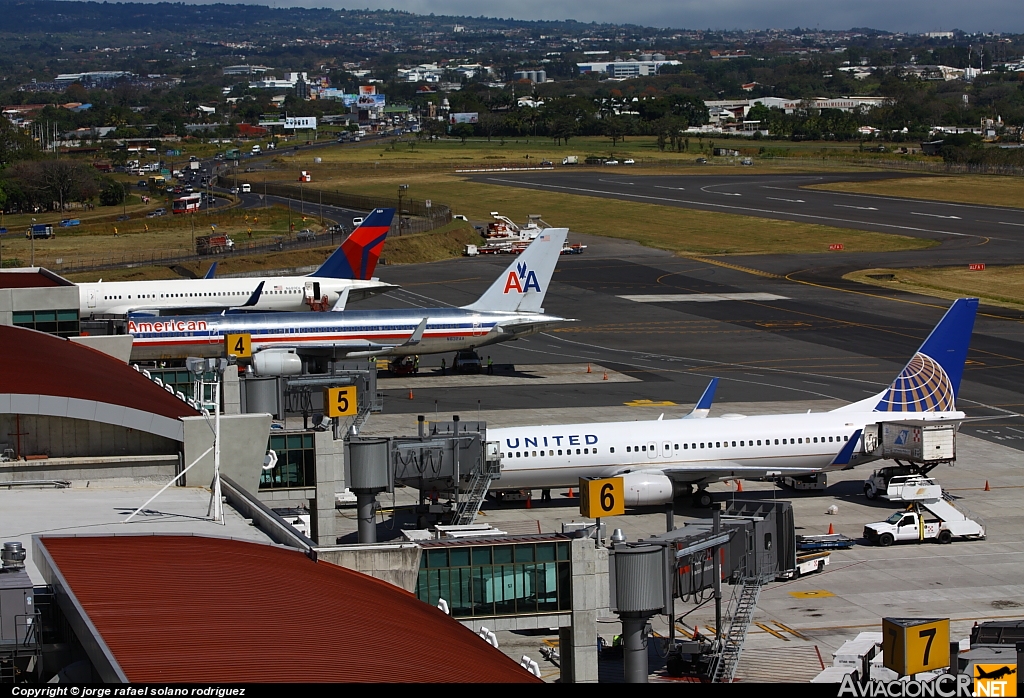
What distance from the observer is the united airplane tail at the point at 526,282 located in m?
90.3

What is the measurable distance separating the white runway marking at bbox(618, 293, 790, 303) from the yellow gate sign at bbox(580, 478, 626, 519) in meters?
90.1

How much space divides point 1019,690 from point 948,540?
25.0m

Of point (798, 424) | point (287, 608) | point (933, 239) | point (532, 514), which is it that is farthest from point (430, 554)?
point (933, 239)

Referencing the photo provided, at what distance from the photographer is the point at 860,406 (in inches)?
2576

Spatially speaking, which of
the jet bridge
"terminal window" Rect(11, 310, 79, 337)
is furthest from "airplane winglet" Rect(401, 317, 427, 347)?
the jet bridge

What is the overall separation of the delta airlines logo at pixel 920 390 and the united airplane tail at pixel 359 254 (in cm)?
5252

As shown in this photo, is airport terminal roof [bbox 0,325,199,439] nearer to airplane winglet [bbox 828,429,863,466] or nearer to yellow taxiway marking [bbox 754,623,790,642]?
yellow taxiway marking [bbox 754,623,790,642]

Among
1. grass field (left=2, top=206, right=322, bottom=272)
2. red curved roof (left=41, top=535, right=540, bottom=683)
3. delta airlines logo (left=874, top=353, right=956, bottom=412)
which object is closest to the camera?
red curved roof (left=41, top=535, right=540, bottom=683)

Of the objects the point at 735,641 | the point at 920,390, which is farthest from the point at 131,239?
the point at 735,641

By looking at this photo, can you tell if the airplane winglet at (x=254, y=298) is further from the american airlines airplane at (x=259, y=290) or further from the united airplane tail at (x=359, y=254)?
the united airplane tail at (x=359, y=254)

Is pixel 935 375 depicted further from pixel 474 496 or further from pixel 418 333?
pixel 418 333

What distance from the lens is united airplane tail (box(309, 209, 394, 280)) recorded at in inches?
4286

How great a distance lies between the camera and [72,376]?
44.7 meters

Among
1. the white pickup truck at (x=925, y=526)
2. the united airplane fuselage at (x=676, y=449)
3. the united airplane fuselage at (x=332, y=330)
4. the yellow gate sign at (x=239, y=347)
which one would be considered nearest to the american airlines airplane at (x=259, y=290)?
the united airplane fuselage at (x=332, y=330)
